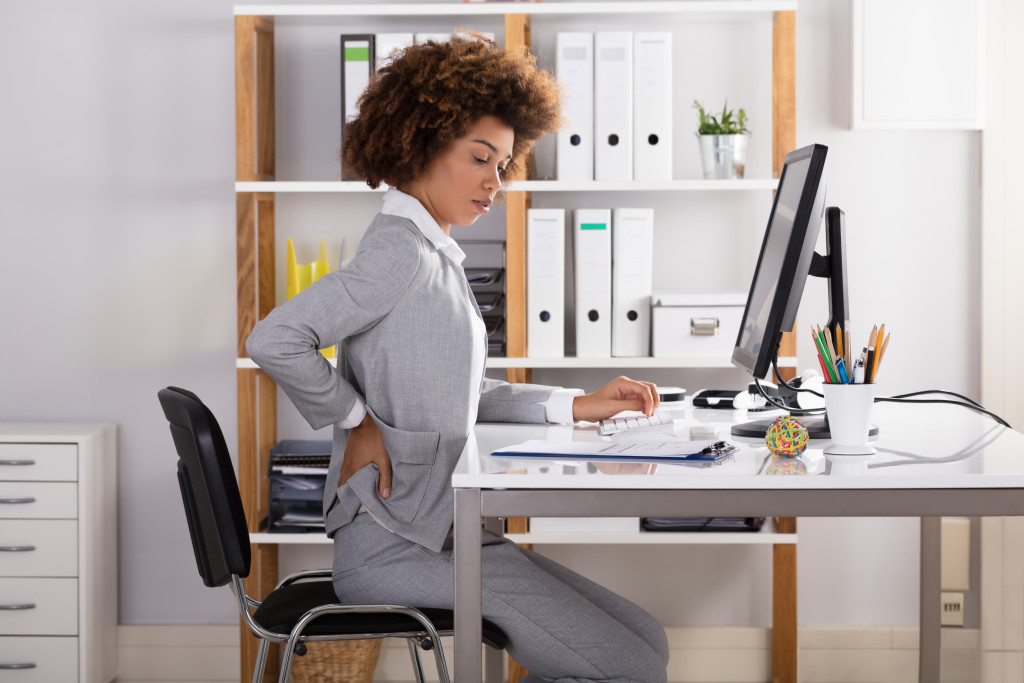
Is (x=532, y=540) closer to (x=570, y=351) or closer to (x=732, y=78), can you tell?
(x=570, y=351)

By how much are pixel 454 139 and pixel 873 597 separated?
193cm

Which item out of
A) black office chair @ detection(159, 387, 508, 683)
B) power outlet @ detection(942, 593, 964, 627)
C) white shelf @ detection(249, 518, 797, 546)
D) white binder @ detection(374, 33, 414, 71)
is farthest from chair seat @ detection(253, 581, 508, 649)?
power outlet @ detection(942, 593, 964, 627)

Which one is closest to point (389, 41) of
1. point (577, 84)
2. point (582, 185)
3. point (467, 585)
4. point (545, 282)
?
point (577, 84)

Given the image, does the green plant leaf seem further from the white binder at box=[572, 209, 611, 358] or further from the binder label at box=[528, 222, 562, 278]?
the binder label at box=[528, 222, 562, 278]

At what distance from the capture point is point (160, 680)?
9.37 feet

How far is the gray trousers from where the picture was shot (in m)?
1.49

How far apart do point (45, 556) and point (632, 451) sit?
5.95ft

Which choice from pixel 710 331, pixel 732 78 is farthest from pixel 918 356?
pixel 732 78

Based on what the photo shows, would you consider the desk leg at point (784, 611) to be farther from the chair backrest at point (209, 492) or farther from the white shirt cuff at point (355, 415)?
the chair backrest at point (209, 492)

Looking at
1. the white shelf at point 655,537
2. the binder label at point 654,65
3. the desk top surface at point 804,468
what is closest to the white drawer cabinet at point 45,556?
the white shelf at point 655,537

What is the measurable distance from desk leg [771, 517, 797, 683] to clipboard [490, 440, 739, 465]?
1.21 meters

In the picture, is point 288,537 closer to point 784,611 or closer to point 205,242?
point 205,242

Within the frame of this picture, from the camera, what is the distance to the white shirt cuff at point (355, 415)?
153 cm

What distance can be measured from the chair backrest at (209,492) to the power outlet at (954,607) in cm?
206
